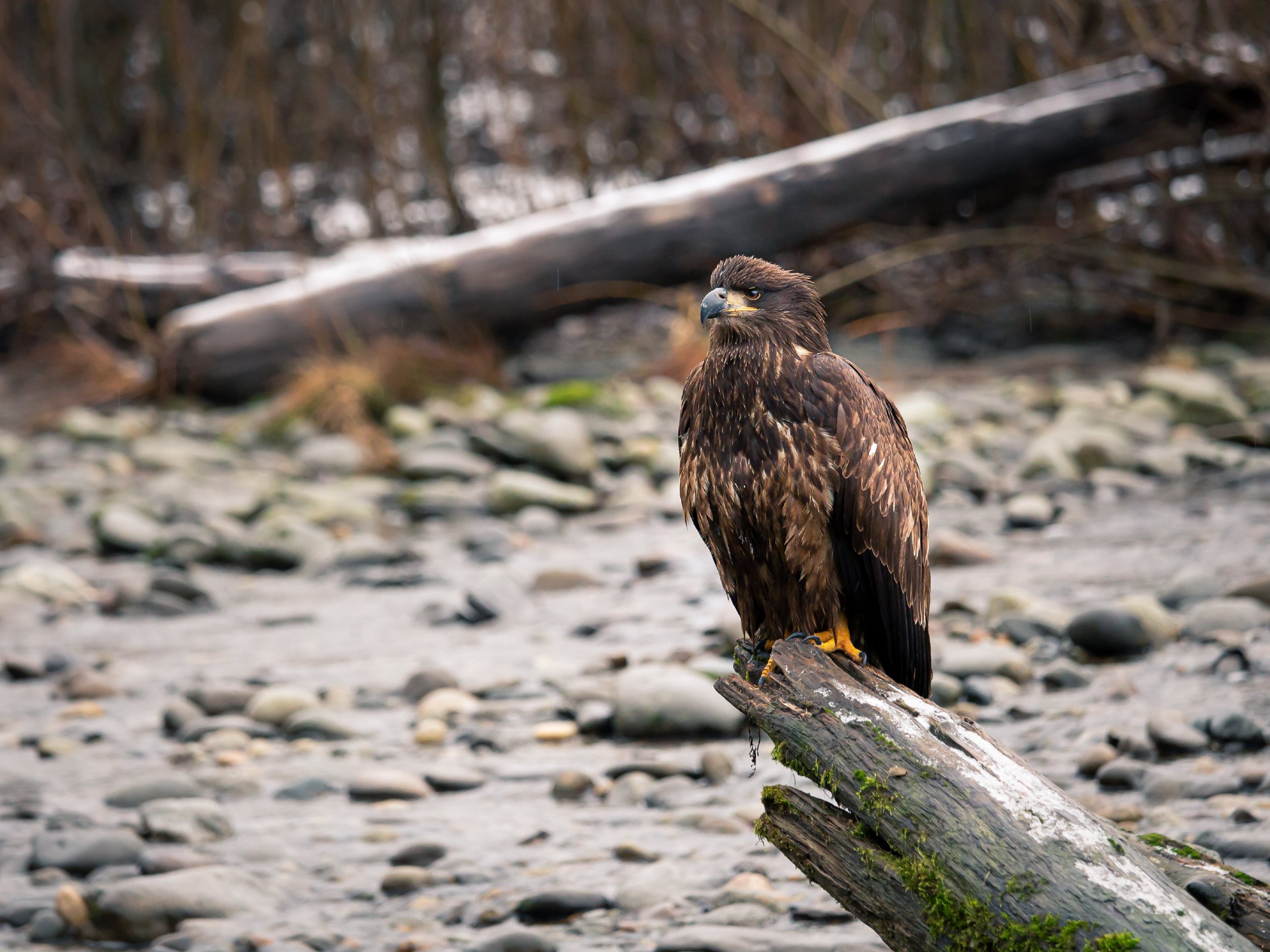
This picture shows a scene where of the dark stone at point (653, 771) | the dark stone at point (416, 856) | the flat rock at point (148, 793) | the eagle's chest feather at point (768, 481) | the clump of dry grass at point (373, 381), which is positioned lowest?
the dark stone at point (416, 856)

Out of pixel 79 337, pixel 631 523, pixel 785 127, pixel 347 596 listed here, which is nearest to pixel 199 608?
pixel 347 596

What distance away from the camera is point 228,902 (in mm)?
3398

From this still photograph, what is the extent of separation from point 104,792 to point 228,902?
992 mm

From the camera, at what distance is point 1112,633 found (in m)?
4.67

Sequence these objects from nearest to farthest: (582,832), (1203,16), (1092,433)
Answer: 1. (582,832)
2. (1092,433)
3. (1203,16)

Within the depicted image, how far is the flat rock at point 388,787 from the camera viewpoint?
13.4 feet

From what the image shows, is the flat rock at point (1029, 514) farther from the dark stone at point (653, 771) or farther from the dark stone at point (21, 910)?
the dark stone at point (21, 910)

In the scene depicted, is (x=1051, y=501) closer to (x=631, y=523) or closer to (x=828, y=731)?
(x=631, y=523)

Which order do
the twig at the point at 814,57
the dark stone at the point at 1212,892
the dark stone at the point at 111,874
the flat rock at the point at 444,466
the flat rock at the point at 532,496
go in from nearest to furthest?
the dark stone at the point at 1212,892 → the dark stone at the point at 111,874 → the flat rock at the point at 532,496 → the flat rock at the point at 444,466 → the twig at the point at 814,57

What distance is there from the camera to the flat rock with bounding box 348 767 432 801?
4070 mm

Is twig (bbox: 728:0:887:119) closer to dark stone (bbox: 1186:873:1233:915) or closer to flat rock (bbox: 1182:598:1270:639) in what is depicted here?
flat rock (bbox: 1182:598:1270:639)

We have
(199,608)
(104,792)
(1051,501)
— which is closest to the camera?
(104,792)

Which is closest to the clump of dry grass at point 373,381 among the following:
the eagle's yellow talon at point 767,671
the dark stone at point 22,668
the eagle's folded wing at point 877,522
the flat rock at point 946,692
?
the dark stone at point 22,668

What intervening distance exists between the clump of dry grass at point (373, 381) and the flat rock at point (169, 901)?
16.1 feet
